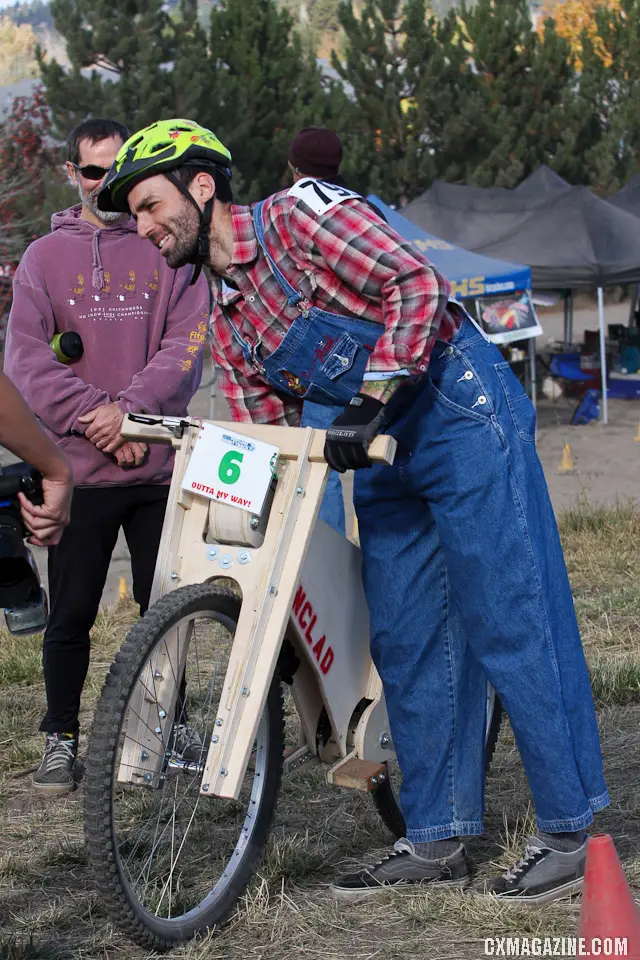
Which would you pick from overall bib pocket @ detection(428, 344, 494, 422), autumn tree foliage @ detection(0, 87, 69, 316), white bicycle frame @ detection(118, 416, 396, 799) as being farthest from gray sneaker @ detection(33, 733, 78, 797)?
autumn tree foliage @ detection(0, 87, 69, 316)

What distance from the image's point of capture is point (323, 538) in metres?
3.33

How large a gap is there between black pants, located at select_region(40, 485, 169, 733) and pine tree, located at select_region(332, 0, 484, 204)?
66.6 feet

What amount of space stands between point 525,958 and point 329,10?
321ft

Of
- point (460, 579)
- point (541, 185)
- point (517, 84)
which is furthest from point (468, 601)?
point (517, 84)

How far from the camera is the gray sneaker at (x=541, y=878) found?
3.17 m

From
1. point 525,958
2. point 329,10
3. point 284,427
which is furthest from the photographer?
point 329,10

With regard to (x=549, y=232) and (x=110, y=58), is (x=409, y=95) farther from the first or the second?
(x=549, y=232)

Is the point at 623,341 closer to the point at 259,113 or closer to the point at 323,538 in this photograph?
the point at 259,113

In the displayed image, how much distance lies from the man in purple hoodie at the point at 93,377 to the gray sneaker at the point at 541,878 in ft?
5.05

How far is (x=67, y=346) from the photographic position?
4.12 m

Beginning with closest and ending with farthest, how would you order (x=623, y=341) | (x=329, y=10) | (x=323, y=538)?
(x=323, y=538)
(x=623, y=341)
(x=329, y=10)

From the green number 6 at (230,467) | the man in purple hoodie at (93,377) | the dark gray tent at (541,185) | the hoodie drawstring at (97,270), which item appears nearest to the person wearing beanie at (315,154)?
the man in purple hoodie at (93,377)

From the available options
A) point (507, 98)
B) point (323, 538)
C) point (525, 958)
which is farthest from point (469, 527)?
point (507, 98)

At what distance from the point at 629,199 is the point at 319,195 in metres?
17.9
